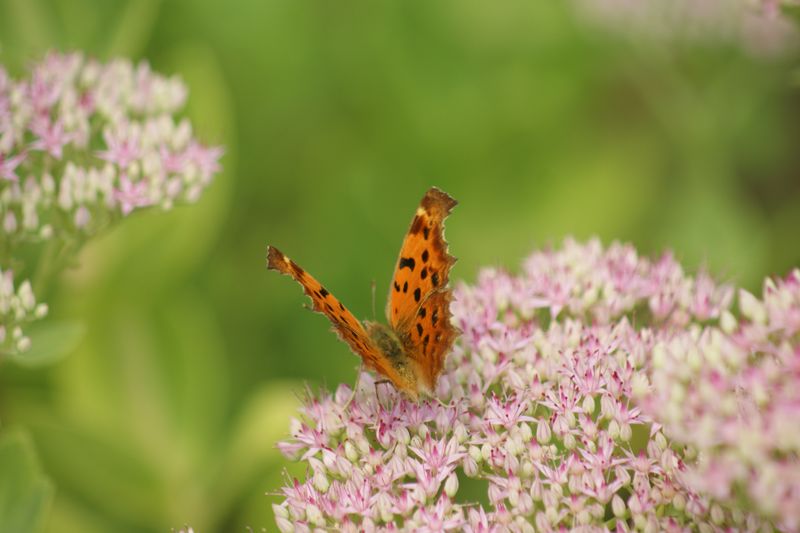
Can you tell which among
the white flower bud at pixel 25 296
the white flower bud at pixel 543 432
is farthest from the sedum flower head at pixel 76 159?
the white flower bud at pixel 543 432

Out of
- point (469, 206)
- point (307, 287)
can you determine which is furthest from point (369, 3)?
point (307, 287)

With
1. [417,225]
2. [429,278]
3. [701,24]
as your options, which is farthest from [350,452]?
[701,24]

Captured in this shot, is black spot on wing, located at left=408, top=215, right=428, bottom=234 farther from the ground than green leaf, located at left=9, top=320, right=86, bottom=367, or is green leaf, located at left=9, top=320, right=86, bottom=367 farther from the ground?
black spot on wing, located at left=408, top=215, right=428, bottom=234

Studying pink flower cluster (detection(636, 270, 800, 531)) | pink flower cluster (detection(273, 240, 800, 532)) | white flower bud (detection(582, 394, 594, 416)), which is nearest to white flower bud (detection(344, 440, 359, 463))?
pink flower cluster (detection(273, 240, 800, 532))

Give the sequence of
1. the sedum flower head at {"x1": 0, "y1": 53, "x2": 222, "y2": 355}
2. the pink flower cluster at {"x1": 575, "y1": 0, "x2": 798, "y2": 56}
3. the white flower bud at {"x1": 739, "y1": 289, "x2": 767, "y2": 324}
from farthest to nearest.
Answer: the pink flower cluster at {"x1": 575, "y1": 0, "x2": 798, "y2": 56} → the sedum flower head at {"x1": 0, "y1": 53, "x2": 222, "y2": 355} → the white flower bud at {"x1": 739, "y1": 289, "x2": 767, "y2": 324}

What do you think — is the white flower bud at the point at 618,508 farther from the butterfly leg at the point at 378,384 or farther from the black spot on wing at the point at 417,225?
the black spot on wing at the point at 417,225

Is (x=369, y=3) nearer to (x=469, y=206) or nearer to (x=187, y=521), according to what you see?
(x=469, y=206)

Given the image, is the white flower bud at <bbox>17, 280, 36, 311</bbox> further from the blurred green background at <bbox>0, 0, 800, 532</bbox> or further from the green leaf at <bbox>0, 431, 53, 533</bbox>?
the blurred green background at <bbox>0, 0, 800, 532</bbox>
